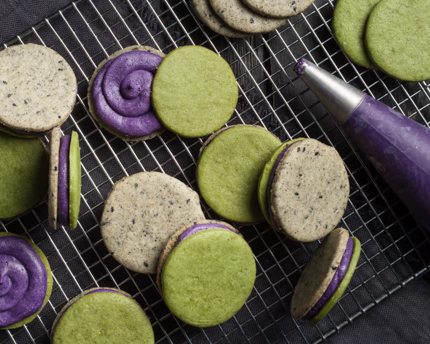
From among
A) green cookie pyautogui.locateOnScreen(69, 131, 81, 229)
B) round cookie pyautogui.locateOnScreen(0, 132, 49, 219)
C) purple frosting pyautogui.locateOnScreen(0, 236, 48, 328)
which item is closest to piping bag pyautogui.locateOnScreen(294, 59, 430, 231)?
green cookie pyautogui.locateOnScreen(69, 131, 81, 229)

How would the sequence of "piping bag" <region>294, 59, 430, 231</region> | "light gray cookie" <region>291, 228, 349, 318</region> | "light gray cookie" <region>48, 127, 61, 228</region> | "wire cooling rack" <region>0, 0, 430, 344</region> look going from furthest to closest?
"wire cooling rack" <region>0, 0, 430, 344</region> < "piping bag" <region>294, 59, 430, 231</region> < "light gray cookie" <region>291, 228, 349, 318</region> < "light gray cookie" <region>48, 127, 61, 228</region>

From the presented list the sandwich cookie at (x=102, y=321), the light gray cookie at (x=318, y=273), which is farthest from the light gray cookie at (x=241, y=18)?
the sandwich cookie at (x=102, y=321)

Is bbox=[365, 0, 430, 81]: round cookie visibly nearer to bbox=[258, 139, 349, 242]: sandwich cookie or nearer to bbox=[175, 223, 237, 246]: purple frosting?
bbox=[258, 139, 349, 242]: sandwich cookie

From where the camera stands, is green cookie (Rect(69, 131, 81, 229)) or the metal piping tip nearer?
green cookie (Rect(69, 131, 81, 229))

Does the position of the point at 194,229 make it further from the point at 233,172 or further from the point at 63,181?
the point at 63,181

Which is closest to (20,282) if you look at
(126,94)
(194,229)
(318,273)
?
(194,229)

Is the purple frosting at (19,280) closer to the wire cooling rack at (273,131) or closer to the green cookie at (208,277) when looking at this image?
the wire cooling rack at (273,131)

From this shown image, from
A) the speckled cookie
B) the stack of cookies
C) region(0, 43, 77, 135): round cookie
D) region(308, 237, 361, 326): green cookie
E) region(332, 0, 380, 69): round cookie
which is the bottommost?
region(308, 237, 361, 326): green cookie
